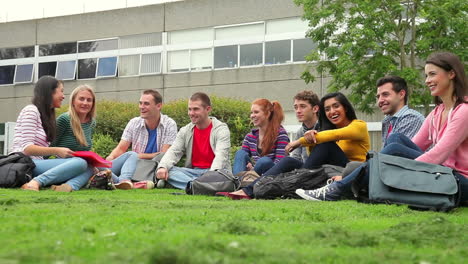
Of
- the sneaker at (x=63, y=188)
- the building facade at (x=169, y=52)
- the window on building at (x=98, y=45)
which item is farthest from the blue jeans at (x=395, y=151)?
the window on building at (x=98, y=45)

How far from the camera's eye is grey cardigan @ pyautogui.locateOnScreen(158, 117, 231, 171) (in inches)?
408

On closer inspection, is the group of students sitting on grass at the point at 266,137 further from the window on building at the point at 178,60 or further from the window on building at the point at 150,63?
the window on building at the point at 150,63

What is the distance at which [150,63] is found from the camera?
35.5 m

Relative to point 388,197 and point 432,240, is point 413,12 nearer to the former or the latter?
point 388,197

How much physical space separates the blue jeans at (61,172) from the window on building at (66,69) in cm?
2871

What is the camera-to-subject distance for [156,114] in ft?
39.2

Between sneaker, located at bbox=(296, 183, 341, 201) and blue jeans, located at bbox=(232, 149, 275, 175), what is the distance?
1759 millimetres

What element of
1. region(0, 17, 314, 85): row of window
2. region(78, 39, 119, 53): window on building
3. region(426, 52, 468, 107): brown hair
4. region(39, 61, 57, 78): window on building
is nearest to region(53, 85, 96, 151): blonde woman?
region(426, 52, 468, 107): brown hair

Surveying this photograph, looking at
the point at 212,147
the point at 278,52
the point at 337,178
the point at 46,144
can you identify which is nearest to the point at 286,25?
the point at 278,52

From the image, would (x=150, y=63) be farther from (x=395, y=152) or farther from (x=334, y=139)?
(x=395, y=152)

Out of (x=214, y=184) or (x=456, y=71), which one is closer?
(x=456, y=71)

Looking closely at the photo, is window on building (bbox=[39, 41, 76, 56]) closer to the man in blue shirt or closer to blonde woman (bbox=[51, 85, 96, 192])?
blonde woman (bbox=[51, 85, 96, 192])

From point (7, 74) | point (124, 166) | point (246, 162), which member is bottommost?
point (124, 166)

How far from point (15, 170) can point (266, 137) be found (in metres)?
3.47
